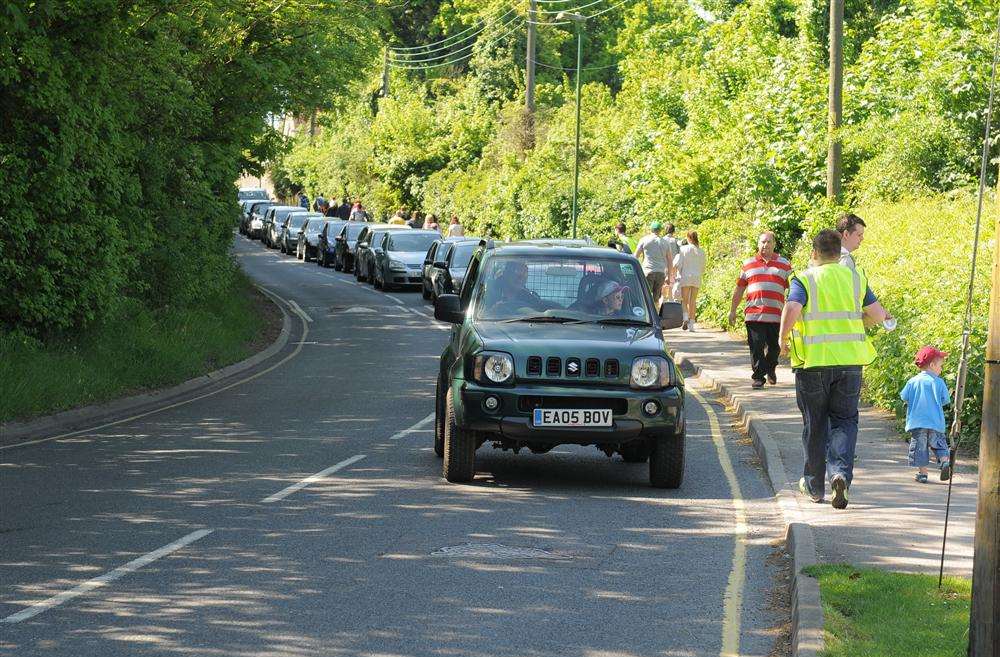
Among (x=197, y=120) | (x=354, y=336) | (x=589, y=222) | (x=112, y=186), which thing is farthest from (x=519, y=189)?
(x=112, y=186)

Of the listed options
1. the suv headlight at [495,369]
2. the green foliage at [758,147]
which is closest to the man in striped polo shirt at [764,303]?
the green foliage at [758,147]

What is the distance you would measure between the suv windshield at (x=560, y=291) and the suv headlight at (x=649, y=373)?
867mm

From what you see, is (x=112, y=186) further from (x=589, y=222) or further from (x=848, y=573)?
(x=589, y=222)

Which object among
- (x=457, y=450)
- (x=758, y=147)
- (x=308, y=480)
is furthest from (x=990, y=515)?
(x=758, y=147)

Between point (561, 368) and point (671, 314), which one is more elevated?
point (671, 314)

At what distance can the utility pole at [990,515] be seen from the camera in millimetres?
6039

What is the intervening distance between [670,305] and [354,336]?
16.9 m

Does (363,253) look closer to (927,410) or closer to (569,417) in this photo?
(927,410)

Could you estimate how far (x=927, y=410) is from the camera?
488 inches

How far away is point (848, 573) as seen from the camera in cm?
845

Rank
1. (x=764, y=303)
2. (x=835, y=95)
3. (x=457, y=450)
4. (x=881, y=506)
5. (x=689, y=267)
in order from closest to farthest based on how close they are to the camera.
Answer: (x=881, y=506)
(x=457, y=450)
(x=764, y=303)
(x=835, y=95)
(x=689, y=267)

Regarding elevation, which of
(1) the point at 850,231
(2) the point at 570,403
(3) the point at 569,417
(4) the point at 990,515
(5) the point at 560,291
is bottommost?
(3) the point at 569,417

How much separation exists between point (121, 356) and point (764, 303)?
8.63 meters

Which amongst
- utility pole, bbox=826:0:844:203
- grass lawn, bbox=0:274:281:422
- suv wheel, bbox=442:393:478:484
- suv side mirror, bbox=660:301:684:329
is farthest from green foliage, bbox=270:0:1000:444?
grass lawn, bbox=0:274:281:422
